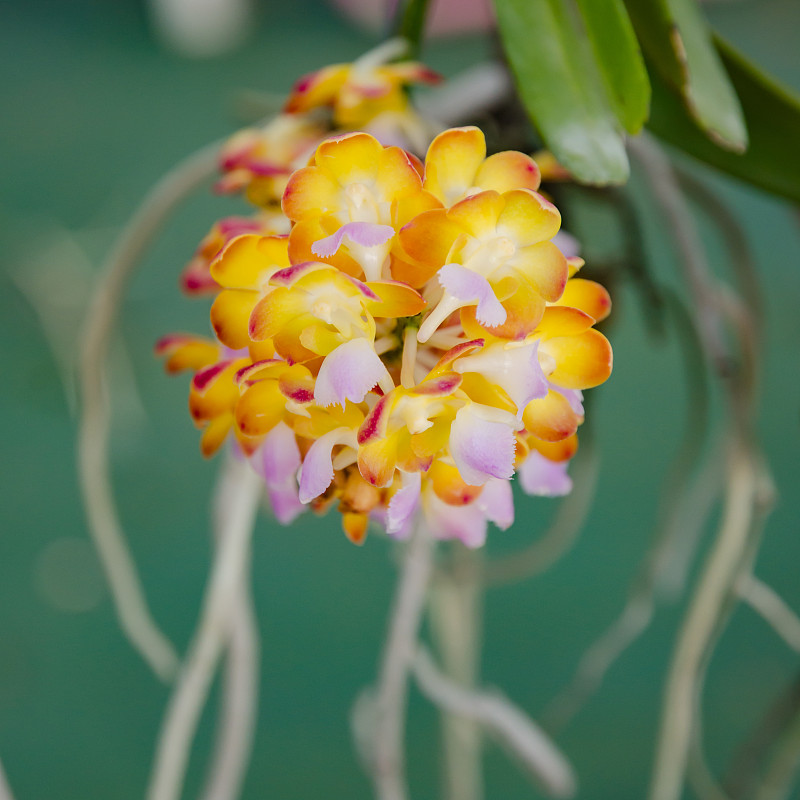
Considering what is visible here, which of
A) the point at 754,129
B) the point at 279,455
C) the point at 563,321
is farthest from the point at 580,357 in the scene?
the point at 754,129

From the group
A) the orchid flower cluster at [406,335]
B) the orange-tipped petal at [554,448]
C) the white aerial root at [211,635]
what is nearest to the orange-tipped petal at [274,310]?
the orchid flower cluster at [406,335]

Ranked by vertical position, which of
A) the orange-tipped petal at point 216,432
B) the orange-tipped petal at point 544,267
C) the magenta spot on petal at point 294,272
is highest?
the magenta spot on petal at point 294,272

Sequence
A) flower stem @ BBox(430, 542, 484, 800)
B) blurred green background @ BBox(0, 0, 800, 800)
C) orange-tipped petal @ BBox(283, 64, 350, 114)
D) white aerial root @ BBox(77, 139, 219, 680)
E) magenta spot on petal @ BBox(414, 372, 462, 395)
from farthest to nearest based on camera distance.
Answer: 1. blurred green background @ BBox(0, 0, 800, 800)
2. flower stem @ BBox(430, 542, 484, 800)
3. white aerial root @ BBox(77, 139, 219, 680)
4. orange-tipped petal @ BBox(283, 64, 350, 114)
5. magenta spot on petal @ BBox(414, 372, 462, 395)

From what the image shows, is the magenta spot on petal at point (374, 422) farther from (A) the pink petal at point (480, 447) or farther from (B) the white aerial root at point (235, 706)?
(B) the white aerial root at point (235, 706)

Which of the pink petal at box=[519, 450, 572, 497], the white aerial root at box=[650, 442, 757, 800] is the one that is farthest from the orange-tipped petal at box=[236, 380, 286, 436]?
the white aerial root at box=[650, 442, 757, 800]

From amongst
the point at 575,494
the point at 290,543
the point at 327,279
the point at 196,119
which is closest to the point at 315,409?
the point at 327,279

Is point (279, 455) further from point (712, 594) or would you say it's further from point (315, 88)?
point (712, 594)

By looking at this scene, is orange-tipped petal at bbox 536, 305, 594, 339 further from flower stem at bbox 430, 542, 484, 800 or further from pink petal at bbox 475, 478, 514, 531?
flower stem at bbox 430, 542, 484, 800
